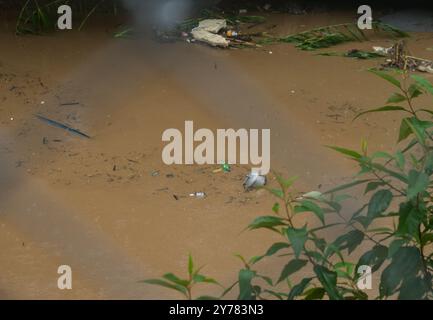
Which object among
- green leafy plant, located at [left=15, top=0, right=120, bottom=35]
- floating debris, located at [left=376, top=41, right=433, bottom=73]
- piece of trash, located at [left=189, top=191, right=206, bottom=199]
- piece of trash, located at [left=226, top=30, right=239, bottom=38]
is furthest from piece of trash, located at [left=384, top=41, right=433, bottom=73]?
green leafy plant, located at [left=15, top=0, right=120, bottom=35]

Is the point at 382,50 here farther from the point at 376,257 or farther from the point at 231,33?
the point at 376,257

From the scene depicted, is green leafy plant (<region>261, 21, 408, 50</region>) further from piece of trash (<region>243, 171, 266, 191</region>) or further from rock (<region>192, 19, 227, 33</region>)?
piece of trash (<region>243, 171, 266, 191</region>)

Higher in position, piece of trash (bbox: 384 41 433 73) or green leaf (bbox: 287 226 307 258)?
piece of trash (bbox: 384 41 433 73)

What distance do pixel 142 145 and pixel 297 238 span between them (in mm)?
2152

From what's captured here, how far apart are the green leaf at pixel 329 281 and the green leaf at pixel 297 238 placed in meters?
0.05

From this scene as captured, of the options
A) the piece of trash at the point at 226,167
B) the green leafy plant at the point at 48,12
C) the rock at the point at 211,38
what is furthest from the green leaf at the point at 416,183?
the green leafy plant at the point at 48,12

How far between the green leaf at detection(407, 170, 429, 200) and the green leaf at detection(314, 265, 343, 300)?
0.16 meters

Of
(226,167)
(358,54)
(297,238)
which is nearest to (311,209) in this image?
(297,238)

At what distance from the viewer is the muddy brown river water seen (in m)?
2.35

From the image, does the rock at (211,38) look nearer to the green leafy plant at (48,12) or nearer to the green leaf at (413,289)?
the green leafy plant at (48,12)

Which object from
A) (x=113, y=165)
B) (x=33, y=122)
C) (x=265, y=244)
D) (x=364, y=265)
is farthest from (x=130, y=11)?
(x=364, y=265)

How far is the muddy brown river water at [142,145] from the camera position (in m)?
2.35

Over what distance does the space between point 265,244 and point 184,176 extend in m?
0.60

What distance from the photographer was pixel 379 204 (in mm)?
1003
